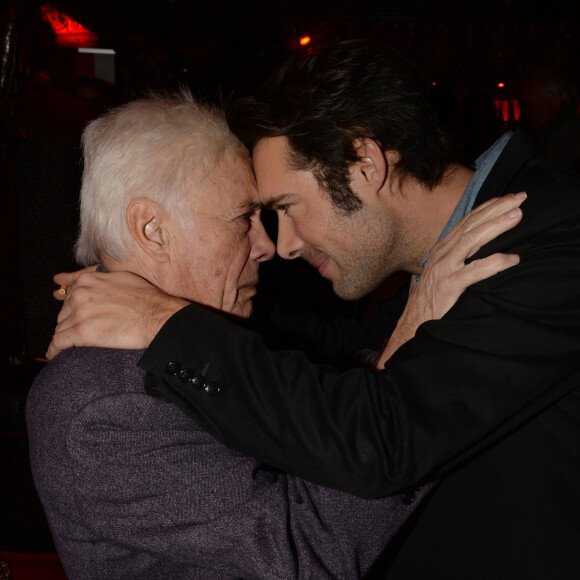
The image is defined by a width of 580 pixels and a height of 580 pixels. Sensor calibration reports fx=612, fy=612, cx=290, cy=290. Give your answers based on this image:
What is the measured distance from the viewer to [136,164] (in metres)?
1.36

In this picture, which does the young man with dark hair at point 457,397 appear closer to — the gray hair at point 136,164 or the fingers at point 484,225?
the fingers at point 484,225

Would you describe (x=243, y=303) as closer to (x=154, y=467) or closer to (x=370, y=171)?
(x=370, y=171)

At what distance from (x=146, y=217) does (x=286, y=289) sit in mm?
2127

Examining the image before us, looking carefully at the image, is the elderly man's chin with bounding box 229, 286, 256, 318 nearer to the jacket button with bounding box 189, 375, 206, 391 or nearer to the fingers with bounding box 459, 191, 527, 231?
the jacket button with bounding box 189, 375, 206, 391

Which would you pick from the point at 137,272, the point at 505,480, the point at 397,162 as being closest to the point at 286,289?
the point at 397,162

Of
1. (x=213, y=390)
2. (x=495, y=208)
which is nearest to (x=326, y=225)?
(x=495, y=208)

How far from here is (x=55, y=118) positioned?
7.39ft

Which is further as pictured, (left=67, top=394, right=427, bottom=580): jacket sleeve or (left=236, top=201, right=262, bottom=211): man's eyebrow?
(left=236, top=201, right=262, bottom=211): man's eyebrow

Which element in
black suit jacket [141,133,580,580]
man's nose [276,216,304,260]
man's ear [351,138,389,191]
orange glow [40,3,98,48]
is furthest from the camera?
orange glow [40,3,98,48]

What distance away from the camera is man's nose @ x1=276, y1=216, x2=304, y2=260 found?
1770 millimetres

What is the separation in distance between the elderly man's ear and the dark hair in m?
0.36

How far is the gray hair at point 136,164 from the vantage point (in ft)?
4.46

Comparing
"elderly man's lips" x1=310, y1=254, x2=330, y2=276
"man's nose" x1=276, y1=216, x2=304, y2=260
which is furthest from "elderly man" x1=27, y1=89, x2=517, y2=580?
"elderly man's lips" x1=310, y1=254, x2=330, y2=276

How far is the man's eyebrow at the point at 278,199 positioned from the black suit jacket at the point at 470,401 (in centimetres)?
53
